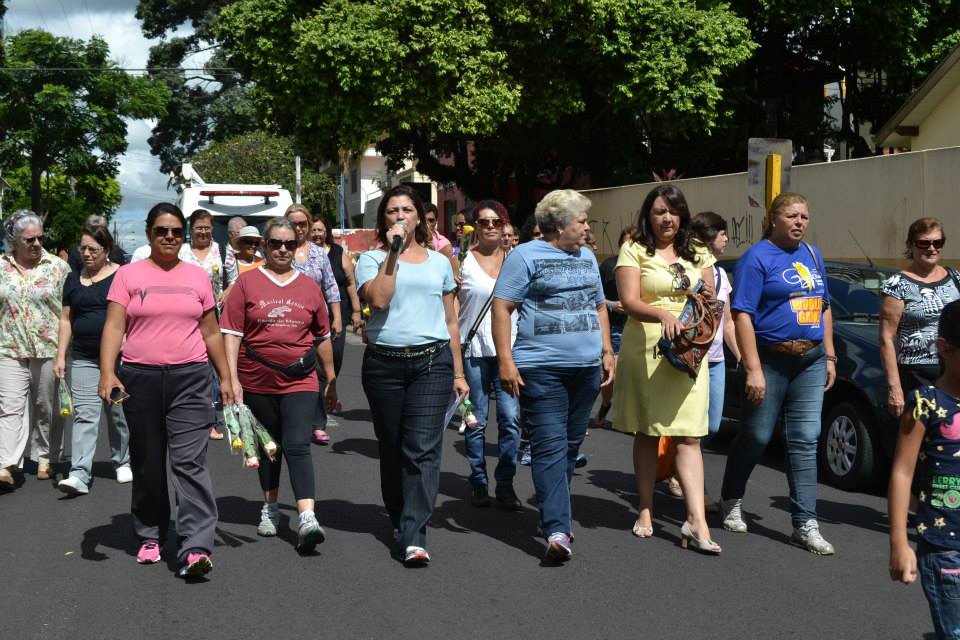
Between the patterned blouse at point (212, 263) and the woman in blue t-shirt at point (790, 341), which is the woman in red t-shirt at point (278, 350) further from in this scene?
the patterned blouse at point (212, 263)

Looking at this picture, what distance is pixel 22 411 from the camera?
8117 millimetres

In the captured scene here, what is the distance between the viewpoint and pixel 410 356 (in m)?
5.96

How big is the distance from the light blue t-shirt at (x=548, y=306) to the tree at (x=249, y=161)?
147 ft

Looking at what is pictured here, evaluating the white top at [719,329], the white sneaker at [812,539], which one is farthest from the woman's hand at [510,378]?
the white top at [719,329]

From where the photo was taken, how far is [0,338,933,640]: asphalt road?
16.4ft

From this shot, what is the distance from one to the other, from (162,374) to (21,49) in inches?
1684

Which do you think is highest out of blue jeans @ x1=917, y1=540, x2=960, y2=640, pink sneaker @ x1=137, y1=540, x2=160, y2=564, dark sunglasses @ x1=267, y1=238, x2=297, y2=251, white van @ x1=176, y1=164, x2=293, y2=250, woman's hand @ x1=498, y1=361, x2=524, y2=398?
white van @ x1=176, y1=164, x2=293, y2=250

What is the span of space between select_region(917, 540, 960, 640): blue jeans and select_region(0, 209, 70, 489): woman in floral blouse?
6159 millimetres

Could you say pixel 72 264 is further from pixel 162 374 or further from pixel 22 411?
pixel 162 374

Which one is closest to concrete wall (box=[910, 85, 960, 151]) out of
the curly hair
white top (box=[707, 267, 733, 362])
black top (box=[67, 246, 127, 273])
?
white top (box=[707, 267, 733, 362])

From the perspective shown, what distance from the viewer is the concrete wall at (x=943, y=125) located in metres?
24.1

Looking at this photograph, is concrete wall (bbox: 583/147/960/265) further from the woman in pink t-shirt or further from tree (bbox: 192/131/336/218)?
tree (bbox: 192/131/336/218)

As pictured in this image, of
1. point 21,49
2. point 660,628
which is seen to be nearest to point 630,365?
point 660,628

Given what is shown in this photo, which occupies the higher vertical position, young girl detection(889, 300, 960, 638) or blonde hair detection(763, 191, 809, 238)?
blonde hair detection(763, 191, 809, 238)
